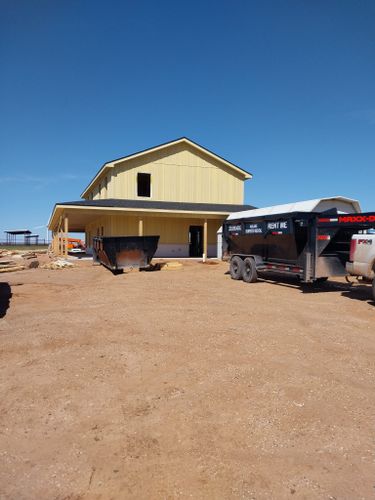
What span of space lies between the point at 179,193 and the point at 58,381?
22777mm

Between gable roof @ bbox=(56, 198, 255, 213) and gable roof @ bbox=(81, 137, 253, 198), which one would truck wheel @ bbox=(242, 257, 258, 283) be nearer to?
gable roof @ bbox=(56, 198, 255, 213)

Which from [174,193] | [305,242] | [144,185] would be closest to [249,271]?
[305,242]

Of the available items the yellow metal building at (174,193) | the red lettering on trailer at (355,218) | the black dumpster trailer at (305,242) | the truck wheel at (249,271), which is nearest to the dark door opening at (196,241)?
the yellow metal building at (174,193)

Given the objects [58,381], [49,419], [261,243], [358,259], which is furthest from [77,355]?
[261,243]

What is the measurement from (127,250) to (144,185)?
41.5ft

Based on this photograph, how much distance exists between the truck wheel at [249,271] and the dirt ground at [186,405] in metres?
5.45

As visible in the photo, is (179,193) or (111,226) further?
(179,193)

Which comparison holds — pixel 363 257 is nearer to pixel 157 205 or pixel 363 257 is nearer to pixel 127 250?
pixel 127 250

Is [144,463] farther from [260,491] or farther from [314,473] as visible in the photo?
[314,473]

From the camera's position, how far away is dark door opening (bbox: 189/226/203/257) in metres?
27.8

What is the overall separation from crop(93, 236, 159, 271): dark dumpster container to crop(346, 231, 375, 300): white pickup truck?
836 centimetres

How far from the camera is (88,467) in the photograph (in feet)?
9.73

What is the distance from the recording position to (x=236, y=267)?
594 inches

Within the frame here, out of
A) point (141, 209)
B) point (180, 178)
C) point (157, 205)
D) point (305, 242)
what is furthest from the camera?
point (180, 178)
